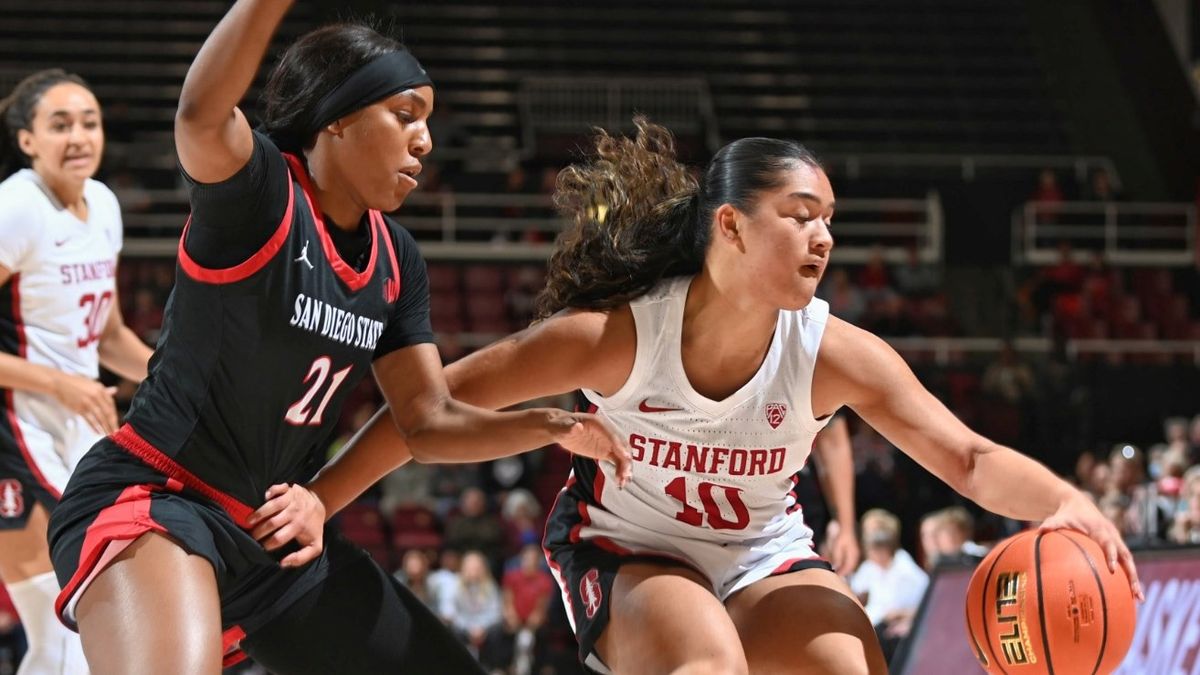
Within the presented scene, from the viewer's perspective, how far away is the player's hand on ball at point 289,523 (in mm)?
3330

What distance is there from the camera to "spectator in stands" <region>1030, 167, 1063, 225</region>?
16.9 meters

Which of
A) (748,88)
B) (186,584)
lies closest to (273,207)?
(186,584)

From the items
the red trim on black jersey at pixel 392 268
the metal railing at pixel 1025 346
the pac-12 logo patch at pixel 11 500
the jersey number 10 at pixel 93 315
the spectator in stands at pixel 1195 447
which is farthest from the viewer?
the metal railing at pixel 1025 346

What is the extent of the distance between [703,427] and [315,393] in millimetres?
941

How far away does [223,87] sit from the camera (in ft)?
9.43

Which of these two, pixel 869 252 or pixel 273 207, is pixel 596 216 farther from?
pixel 869 252

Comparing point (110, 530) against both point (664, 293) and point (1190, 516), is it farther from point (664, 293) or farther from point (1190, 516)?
point (1190, 516)

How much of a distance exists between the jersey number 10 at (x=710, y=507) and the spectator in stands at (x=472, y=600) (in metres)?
7.54

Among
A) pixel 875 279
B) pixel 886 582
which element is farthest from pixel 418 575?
pixel 875 279

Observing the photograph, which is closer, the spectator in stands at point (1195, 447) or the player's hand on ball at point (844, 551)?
the player's hand on ball at point (844, 551)

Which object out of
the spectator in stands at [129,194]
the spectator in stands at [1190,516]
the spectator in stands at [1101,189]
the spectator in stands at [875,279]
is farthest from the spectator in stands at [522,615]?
the spectator in stands at [1101,189]

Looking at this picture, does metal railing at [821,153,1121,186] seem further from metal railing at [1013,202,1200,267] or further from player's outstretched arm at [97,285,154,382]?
player's outstretched arm at [97,285,154,382]

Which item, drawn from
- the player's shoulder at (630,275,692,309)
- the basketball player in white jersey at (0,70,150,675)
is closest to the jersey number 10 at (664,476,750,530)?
the player's shoulder at (630,275,692,309)

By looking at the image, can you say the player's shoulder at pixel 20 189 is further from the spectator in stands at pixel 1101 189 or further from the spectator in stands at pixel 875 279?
the spectator in stands at pixel 1101 189
